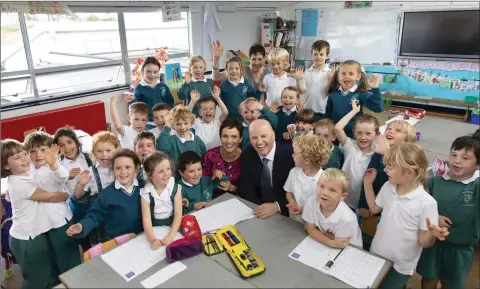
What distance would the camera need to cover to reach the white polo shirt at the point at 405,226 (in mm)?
1639

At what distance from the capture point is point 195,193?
224 centimetres

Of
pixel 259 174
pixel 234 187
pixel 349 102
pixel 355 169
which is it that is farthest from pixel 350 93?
pixel 234 187

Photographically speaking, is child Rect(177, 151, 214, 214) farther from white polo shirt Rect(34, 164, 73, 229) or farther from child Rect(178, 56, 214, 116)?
child Rect(178, 56, 214, 116)

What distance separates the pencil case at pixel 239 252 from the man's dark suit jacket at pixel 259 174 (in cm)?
52

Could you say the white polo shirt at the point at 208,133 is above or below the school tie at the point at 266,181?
above

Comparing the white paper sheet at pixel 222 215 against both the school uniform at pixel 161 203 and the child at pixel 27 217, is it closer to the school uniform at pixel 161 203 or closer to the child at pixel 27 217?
the school uniform at pixel 161 203

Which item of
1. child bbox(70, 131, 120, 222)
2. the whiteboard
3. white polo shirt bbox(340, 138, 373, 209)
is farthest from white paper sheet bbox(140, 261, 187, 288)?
the whiteboard

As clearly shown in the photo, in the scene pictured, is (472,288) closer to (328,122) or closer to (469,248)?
(469,248)

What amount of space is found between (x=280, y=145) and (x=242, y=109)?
68cm

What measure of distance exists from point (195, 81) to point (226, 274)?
2.52 m

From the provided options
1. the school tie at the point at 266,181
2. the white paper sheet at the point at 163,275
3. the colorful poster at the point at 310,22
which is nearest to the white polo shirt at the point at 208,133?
the school tie at the point at 266,181

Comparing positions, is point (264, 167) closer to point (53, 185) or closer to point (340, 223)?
point (340, 223)

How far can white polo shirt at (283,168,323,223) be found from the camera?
6.56 ft

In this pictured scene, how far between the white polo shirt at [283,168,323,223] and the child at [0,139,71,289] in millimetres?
1335
